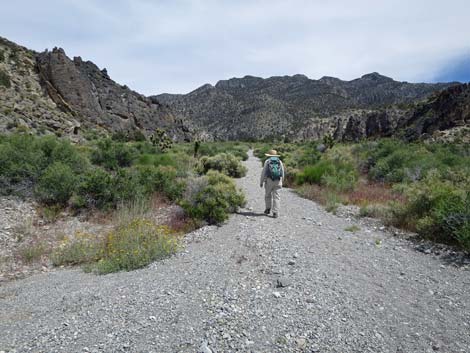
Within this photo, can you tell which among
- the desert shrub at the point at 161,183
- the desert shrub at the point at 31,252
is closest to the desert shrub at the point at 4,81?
the desert shrub at the point at 161,183

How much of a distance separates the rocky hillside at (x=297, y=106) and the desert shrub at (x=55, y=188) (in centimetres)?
6945

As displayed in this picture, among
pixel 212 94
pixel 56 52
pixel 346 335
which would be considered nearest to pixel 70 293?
pixel 346 335

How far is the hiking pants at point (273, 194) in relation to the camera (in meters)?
8.98

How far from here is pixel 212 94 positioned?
12294cm

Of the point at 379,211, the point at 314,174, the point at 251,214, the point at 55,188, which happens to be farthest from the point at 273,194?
the point at 55,188

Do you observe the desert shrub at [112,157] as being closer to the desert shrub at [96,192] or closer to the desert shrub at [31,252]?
the desert shrub at [96,192]

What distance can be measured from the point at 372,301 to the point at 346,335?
1.00 metres

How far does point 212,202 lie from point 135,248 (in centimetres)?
280

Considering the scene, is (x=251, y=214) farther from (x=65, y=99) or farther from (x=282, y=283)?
(x=65, y=99)

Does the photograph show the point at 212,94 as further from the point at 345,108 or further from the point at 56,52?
the point at 56,52

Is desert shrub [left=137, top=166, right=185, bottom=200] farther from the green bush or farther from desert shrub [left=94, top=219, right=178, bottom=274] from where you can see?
the green bush

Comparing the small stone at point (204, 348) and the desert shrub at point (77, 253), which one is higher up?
the small stone at point (204, 348)

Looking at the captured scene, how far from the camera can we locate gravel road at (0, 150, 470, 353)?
3430 millimetres

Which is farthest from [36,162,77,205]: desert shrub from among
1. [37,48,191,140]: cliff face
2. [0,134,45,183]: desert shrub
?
[37,48,191,140]: cliff face
